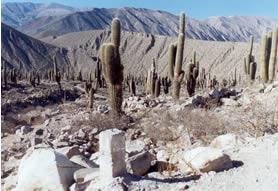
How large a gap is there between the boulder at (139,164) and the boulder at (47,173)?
3.08ft

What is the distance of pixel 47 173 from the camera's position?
4352 millimetres

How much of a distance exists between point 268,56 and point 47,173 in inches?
574

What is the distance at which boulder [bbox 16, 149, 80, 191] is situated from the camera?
4.26m

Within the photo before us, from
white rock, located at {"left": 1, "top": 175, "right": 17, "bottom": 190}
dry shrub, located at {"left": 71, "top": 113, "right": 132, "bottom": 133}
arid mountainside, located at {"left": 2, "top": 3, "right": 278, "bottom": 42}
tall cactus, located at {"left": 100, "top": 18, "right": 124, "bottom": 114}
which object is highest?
arid mountainside, located at {"left": 2, "top": 3, "right": 278, "bottom": 42}

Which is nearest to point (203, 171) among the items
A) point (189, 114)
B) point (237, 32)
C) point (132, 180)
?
point (132, 180)

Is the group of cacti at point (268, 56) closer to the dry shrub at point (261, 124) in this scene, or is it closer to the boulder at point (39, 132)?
the dry shrub at point (261, 124)

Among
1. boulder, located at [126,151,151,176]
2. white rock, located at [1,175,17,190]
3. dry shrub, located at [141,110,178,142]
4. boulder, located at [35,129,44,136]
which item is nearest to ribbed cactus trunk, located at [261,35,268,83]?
dry shrub, located at [141,110,178,142]

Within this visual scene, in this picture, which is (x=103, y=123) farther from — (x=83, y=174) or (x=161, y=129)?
(x=83, y=174)

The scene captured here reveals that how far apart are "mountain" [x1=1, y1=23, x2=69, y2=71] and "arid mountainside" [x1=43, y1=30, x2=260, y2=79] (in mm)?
4806

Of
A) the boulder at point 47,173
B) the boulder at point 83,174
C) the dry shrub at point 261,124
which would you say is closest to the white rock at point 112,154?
the boulder at point 83,174

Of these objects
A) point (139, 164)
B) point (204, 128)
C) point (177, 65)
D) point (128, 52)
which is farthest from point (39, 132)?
point (128, 52)

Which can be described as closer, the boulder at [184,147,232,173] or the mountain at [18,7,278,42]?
the boulder at [184,147,232,173]

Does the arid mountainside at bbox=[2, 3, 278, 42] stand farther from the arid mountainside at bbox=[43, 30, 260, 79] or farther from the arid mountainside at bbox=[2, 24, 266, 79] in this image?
the arid mountainside at bbox=[2, 24, 266, 79]

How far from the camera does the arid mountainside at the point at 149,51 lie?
2132 inches
